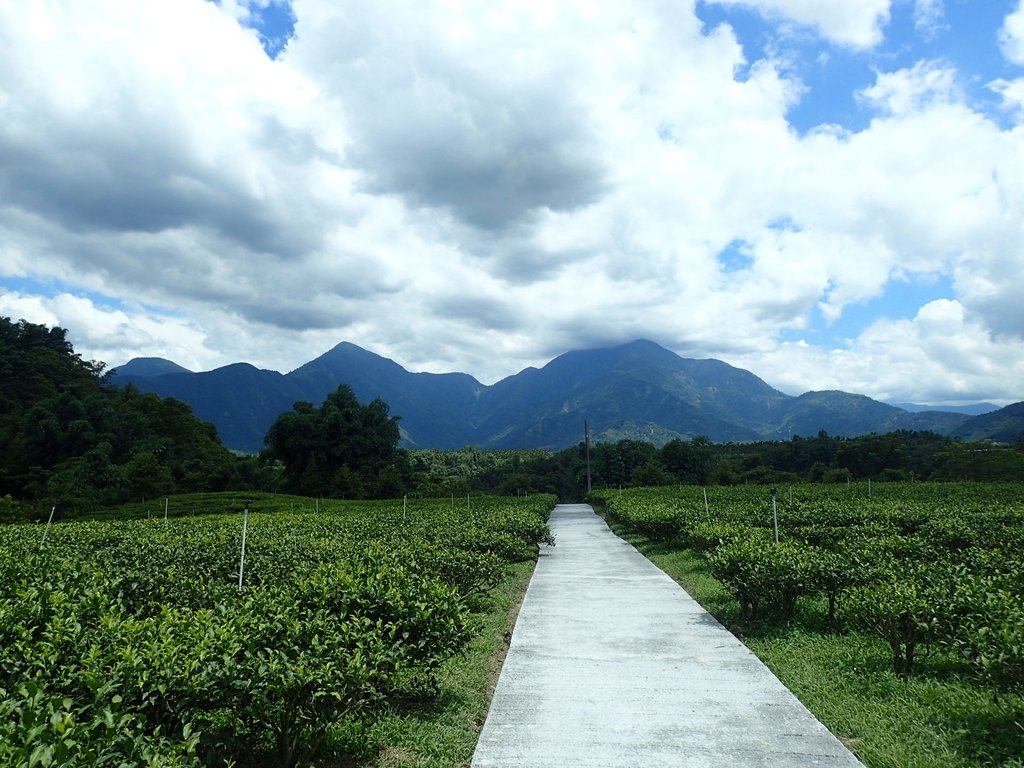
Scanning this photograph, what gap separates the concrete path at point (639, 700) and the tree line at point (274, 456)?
106ft

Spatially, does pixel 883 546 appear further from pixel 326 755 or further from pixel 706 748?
pixel 326 755

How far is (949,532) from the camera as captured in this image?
1138 cm

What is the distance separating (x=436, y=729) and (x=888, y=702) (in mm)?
3693

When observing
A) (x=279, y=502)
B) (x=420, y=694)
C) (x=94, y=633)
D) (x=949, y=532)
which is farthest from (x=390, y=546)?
(x=279, y=502)

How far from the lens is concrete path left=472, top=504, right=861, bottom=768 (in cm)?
408

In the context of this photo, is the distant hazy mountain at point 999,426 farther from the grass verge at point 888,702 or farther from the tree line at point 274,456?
the grass verge at point 888,702

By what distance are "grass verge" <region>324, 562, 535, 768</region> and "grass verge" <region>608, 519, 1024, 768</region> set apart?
2692 mm

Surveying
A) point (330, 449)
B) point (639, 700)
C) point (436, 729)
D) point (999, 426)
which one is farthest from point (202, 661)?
point (999, 426)

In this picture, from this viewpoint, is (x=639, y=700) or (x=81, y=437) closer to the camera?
(x=639, y=700)

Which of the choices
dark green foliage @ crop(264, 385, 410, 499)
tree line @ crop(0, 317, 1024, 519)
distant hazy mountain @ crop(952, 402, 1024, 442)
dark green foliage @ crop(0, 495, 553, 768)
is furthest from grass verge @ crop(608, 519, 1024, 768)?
distant hazy mountain @ crop(952, 402, 1024, 442)

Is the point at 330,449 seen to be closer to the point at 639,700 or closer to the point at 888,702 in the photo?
the point at 639,700

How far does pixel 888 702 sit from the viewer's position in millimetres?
5047

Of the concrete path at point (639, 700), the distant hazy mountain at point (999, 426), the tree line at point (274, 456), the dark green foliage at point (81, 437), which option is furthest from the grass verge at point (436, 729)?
the distant hazy mountain at point (999, 426)

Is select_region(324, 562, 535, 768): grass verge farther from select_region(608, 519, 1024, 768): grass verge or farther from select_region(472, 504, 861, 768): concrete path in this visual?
select_region(608, 519, 1024, 768): grass verge
